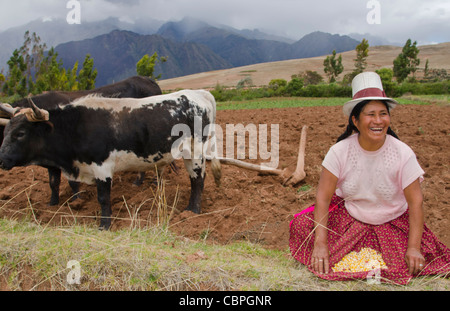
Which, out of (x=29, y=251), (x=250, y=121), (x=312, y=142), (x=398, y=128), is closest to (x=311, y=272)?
(x=29, y=251)

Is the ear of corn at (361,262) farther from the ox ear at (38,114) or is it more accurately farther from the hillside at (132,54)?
the hillside at (132,54)

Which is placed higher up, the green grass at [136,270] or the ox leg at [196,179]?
the green grass at [136,270]

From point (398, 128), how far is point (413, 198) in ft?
25.2

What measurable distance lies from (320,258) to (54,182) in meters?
4.14

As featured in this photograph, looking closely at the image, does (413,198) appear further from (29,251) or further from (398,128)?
(398,128)

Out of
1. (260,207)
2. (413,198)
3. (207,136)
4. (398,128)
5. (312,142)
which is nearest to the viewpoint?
(413,198)

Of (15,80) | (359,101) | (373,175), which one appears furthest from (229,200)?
(15,80)

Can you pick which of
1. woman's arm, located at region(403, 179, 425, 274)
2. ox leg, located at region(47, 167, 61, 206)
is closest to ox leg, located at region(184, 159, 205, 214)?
ox leg, located at region(47, 167, 61, 206)

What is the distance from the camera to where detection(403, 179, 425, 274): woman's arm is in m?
2.69

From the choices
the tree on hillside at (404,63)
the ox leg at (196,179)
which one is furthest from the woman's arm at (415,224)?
the tree on hillside at (404,63)

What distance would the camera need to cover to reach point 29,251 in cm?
261

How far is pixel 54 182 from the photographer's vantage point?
17.8 ft

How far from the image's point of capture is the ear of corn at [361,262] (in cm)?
280
